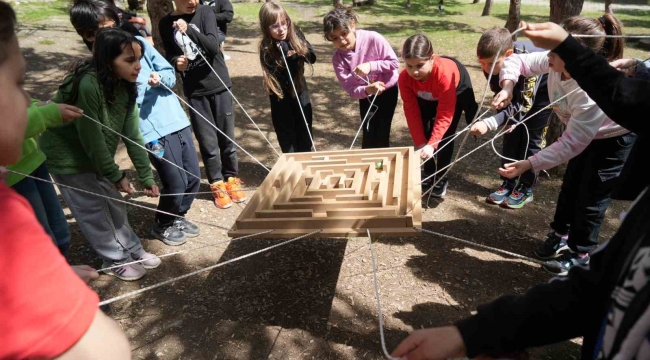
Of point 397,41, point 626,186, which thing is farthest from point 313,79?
point 626,186

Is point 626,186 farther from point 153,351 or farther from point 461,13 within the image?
point 461,13

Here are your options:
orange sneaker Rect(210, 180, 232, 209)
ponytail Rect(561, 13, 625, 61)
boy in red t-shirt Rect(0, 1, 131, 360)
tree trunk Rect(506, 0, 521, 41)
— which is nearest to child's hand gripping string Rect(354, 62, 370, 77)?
ponytail Rect(561, 13, 625, 61)

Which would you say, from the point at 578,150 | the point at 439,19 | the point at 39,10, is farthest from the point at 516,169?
the point at 39,10

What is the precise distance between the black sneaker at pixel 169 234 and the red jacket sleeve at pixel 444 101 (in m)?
2.11

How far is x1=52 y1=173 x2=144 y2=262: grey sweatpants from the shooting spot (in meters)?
2.76

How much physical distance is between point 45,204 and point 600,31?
10.8ft

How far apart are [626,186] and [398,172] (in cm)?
143

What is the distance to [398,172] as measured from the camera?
2621 mm

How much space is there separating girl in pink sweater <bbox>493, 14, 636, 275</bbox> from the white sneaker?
236 centimetres

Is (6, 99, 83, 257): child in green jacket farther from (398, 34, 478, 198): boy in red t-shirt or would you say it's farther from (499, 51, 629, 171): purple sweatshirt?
(499, 51, 629, 171): purple sweatshirt

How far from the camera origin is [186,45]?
11.4 ft

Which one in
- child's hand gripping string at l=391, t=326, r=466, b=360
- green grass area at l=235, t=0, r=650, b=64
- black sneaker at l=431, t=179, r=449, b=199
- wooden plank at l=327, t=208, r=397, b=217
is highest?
child's hand gripping string at l=391, t=326, r=466, b=360

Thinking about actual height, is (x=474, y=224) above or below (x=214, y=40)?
below

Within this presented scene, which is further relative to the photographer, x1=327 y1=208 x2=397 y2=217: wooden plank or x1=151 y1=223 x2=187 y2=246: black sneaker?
x1=151 y1=223 x2=187 y2=246: black sneaker
